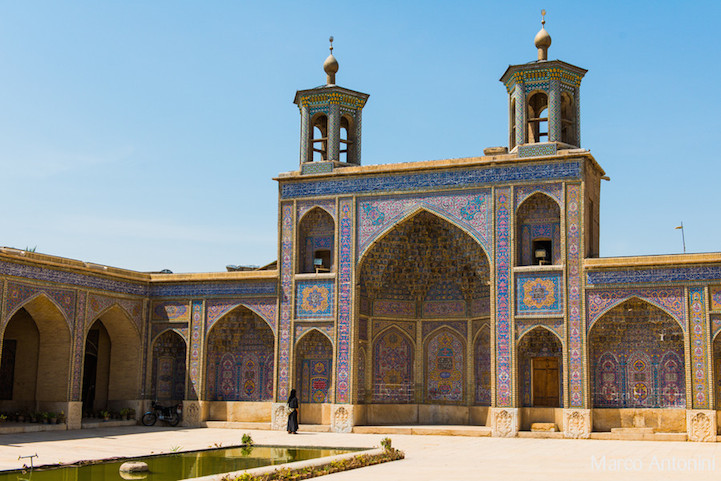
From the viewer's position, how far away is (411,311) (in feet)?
56.2

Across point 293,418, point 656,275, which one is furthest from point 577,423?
point 293,418

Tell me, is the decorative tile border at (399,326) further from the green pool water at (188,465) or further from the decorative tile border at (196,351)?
the green pool water at (188,465)

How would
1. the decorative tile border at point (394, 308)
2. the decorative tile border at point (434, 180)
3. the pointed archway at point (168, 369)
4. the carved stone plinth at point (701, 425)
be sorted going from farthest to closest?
the pointed archway at point (168, 369) → the decorative tile border at point (394, 308) → the decorative tile border at point (434, 180) → the carved stone plinth at point (701, 425)

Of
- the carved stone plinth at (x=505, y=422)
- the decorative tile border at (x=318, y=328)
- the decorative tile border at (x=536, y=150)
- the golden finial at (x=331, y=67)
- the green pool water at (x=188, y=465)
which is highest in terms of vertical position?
the golden finial at (x=331, y=67)

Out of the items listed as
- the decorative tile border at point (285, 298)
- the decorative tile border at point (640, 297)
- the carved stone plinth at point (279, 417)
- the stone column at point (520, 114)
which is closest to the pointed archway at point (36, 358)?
the carved stone plinth at point (279, 417)

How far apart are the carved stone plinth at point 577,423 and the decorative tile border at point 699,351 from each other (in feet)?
5.64

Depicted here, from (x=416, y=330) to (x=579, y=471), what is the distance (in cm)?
832

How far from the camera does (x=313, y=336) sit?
16.5 m

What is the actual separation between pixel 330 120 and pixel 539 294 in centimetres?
542

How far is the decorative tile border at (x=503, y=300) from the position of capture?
48.9 ft

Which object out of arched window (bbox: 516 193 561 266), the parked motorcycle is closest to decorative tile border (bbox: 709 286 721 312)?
arched window (bbox: 516 193 561 266)

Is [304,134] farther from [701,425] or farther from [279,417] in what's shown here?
[701,425]

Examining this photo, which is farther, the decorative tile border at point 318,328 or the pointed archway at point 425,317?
the pointed archway at point 425,317

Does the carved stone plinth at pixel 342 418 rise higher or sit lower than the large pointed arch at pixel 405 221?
lower
